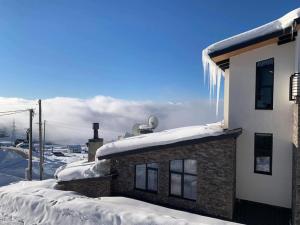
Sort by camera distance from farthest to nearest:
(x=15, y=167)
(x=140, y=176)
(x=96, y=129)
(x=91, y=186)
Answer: (x=15, y=167) → (x=96, y=129) → (x=91, y=186) → (x=140, y=176)

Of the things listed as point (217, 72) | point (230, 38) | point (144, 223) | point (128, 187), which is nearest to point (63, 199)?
point (144, 223)

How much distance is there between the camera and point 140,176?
13023 millimetres

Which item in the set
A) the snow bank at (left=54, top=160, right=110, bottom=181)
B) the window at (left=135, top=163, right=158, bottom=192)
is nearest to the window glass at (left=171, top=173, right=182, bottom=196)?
the window at (left=135, top=163, right=158, bottom=192)

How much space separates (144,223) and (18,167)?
3696 centimetres

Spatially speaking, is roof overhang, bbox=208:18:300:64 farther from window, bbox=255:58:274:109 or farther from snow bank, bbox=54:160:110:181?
snow bank, bbox=54:160:110:181

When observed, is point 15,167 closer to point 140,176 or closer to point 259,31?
point 140,176

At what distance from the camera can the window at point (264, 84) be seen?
1165 cm

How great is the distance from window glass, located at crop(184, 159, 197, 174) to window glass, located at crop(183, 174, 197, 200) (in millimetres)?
200

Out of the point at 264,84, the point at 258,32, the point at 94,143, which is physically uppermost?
the point at 258,32

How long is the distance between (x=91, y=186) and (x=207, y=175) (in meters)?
5.15

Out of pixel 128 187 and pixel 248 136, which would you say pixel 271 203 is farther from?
pixel 128 187

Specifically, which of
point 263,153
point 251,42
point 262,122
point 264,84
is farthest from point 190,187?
point 251,42

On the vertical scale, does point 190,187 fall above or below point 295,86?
below

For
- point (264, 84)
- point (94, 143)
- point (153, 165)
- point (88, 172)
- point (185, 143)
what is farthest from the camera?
point (94, 143)
